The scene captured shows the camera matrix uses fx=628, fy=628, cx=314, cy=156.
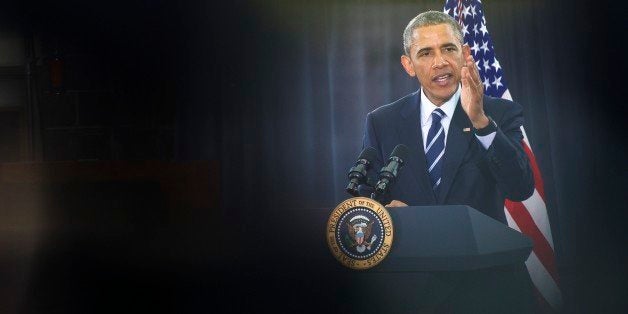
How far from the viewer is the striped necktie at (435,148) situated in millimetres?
2328

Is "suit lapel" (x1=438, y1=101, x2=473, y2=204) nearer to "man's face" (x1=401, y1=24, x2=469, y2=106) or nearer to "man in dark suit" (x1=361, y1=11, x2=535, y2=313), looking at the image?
"man in dark suit" (x1=361, y1=11, x2=535, y2=313)

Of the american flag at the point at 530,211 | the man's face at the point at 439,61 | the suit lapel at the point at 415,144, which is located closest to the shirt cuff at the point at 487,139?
the suit lapel at the point at 415,144

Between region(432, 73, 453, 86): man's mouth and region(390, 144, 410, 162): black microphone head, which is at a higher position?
region(432, 73, 453, 86): man's mouth

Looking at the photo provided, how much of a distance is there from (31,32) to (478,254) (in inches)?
163

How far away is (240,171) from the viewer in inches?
167

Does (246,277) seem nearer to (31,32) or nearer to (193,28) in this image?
(193,28)

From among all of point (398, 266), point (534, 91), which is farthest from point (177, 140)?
point (398, 266)

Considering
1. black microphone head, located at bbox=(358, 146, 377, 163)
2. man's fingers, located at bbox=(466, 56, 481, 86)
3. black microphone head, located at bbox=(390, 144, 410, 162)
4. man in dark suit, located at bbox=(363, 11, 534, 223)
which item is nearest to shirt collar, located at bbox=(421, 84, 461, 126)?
man in dark suit, located at bbox=(363, 11, 534, 223)

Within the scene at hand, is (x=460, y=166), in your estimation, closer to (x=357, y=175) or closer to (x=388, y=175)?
(x=388, y=175)

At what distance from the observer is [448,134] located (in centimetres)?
238

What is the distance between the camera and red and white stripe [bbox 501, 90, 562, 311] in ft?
10.2

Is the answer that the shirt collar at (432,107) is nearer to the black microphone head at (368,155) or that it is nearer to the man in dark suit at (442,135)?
the man in dark suit at (442,135)

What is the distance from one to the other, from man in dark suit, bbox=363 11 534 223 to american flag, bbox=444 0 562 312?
0.55 m

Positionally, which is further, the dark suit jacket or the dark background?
the dark background
